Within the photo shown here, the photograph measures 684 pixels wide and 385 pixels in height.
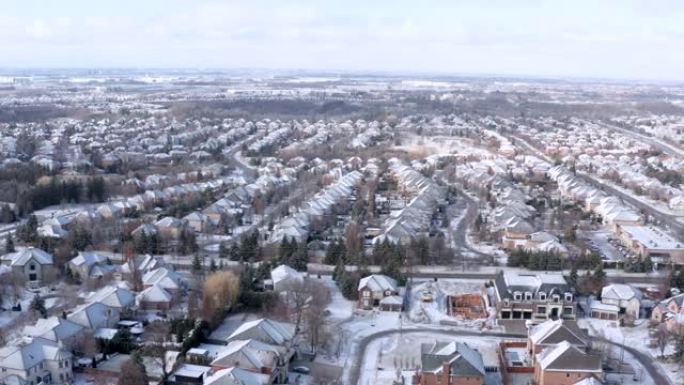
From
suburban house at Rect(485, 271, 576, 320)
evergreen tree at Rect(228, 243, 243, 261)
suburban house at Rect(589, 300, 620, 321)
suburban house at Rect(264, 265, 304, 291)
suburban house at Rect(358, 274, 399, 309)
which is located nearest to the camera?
suburban house at Rect(485, 271, 576, 320)

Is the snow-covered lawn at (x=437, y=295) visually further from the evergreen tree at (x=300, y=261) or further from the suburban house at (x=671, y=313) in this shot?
the suburban house at (x=671, y=313)

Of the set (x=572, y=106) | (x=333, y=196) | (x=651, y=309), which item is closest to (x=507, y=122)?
(x=572, y=106)

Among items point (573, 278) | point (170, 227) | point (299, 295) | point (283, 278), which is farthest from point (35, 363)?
point (573, 278)

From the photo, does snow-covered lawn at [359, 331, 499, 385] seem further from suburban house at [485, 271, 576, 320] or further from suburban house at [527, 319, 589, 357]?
suburban house at [485, 271, 576, 320]

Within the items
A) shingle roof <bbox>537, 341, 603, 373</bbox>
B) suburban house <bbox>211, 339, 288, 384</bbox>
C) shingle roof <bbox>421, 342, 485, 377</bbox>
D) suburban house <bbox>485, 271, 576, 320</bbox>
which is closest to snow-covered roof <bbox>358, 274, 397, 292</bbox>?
suburban house <bbox>485, 271, 576, 320</bbox>

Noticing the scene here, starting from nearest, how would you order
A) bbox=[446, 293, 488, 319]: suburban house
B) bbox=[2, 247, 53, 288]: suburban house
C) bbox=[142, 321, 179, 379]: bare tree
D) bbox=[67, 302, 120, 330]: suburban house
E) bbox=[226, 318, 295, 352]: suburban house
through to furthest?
1. bbox=[142, 321, 179, 379]: bare tree
2. bbox=[226, 318, 295, 352]: suburban house
3. bbox=[67, 302, 120, 330]: suburban house
4. bbox=[446, 293, 488, 319]: suburban house
5. bbox=[2, 247, 53, 288]: suburban house

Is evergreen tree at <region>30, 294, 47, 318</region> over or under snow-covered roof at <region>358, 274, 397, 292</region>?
under
